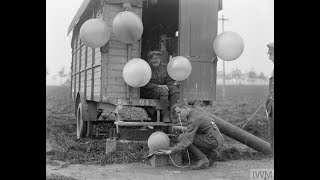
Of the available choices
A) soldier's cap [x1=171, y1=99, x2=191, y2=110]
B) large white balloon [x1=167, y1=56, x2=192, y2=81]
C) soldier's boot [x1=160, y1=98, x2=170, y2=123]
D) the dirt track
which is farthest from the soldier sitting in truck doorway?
the dirt track

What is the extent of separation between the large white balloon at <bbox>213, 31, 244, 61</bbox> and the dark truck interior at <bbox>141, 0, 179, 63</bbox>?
285cm

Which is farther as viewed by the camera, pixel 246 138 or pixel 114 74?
pixel 246 138

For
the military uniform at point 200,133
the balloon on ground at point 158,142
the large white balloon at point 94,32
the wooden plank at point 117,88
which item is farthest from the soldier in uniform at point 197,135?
the large white balloon at point 94,32

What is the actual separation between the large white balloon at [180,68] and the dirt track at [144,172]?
5.96ft

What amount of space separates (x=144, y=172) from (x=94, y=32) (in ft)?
9.17

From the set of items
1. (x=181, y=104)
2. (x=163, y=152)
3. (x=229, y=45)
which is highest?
(x=229, y=45)

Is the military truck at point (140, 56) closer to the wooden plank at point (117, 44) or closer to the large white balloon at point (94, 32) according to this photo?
the wooden plank at point (117, 44)

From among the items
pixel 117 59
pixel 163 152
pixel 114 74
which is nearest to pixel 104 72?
pixel 114 74

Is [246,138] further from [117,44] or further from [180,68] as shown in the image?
[117,44]

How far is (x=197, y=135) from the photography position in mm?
7418
